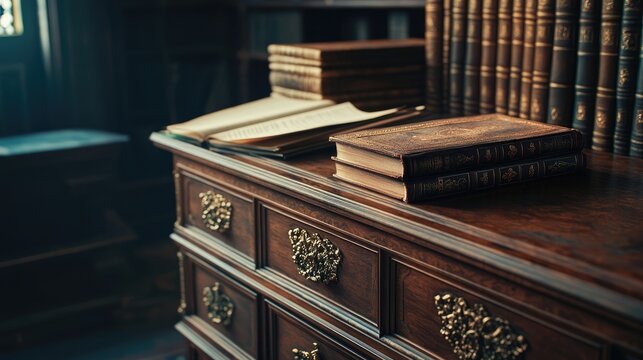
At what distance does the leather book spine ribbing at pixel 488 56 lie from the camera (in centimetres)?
146

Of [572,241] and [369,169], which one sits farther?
[369,169]

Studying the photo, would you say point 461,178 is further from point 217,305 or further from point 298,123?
point 217,305

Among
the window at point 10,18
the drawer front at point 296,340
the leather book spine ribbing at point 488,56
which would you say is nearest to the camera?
the drawer front at point 296,340

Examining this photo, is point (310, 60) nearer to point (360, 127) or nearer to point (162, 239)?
point (360, 127)

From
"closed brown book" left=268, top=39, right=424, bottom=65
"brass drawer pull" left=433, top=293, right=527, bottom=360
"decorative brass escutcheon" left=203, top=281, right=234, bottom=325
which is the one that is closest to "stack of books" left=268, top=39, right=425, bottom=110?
"closed brown book" left=268, top=39, right=424, bottom=65

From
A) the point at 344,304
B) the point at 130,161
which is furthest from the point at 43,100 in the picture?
the point at 344,304

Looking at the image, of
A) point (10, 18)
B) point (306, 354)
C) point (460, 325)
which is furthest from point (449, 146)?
point (10, 18)

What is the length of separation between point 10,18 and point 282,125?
5.28 feet

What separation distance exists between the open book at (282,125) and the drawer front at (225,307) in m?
0.28

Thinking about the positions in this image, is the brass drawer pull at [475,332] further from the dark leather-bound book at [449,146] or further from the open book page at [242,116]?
the open book page at [242,116]

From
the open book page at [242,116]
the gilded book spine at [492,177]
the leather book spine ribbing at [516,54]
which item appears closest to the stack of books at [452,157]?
the gilded book spine at [492,177]

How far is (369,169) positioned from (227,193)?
47cm

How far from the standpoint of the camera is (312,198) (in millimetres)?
1166

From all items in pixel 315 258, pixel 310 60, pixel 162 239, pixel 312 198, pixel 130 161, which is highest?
pixel 310 60
